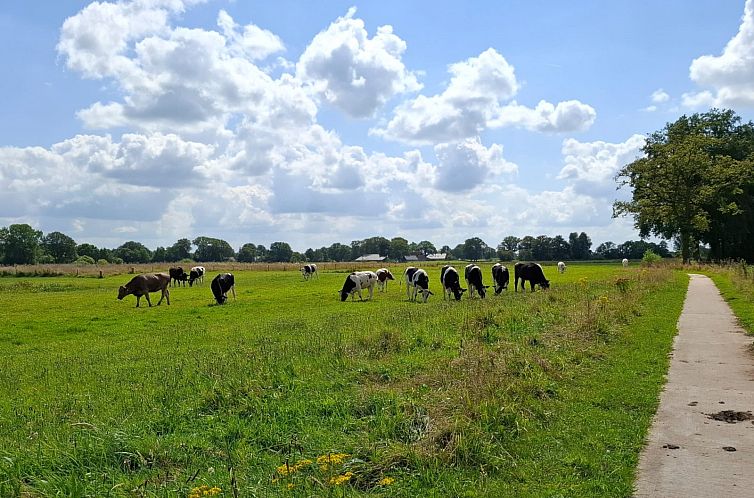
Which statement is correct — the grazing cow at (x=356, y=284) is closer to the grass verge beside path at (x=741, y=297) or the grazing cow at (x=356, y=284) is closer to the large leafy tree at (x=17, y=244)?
the grass verge beside path at (x=741, y=297)

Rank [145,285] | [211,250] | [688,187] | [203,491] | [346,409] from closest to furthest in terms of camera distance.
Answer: [203,491] → [346,409] → [145,285] → [688,187] → [211,250]

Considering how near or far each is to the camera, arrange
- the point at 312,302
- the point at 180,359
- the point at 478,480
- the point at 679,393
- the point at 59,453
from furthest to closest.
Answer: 1. the point at 312,302
2. the point at 180,359
3. the point at 679,393
4. the point at 59,453
5. the point at 478,480

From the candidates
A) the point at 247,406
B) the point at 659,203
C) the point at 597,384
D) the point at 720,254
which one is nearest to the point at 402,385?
the point at 247,406

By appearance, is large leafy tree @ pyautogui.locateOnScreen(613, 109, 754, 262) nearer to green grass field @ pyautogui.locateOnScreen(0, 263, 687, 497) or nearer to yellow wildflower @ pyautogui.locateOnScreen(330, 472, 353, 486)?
green grass field @ pyautogui.locateOnScreen(0, 263, 687, 497)

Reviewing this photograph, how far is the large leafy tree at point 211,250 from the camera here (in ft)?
563

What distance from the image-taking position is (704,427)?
8031mm

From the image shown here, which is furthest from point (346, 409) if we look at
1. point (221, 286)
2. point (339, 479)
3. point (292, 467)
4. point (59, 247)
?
point (59, 247)

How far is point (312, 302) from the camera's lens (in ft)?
100

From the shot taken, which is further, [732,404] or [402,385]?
[402,385]

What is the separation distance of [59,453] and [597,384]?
8.47 metres

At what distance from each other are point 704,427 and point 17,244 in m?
135

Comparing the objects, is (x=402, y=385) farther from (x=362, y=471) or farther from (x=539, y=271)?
(x=539, y=271)

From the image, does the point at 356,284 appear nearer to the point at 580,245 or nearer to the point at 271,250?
the point at 580,245

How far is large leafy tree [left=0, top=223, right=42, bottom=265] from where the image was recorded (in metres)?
118
